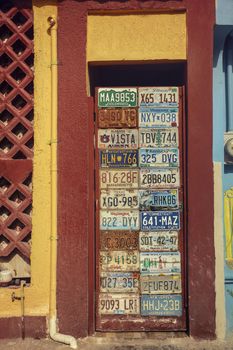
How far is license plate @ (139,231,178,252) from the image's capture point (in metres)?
5.45

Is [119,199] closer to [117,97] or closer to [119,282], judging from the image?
[119,282]

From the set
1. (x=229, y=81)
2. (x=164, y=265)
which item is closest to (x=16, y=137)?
(x=164, y=265)

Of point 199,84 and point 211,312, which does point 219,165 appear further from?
point 211,312

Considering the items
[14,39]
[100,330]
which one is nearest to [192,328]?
[100,330]

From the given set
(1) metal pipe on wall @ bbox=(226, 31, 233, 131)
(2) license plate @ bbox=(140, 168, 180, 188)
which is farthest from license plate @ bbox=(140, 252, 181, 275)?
(1) metal pipe on wall @ bbox=(226, 31, 233, 131)

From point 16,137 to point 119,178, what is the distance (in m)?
1.53

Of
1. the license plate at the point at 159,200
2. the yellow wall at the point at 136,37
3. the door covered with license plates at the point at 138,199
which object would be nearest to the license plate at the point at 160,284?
the door covered with license plates at the point at 138,199

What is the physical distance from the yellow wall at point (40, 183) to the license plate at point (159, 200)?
1.32 m

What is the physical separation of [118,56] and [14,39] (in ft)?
4.79

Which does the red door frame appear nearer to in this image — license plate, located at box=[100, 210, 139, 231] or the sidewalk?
the sidewalk

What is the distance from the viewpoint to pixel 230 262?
5.38 m

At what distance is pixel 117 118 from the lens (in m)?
A: 5.48

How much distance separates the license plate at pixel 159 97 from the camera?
5.48 meters

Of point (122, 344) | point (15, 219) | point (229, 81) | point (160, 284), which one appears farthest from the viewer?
point (229, 81)
